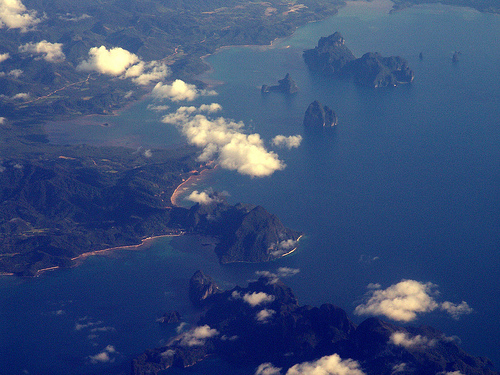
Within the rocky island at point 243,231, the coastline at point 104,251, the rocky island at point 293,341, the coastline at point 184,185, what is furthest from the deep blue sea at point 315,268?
the rocky island at point 293,341

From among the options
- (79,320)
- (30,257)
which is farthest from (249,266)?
(30,257)

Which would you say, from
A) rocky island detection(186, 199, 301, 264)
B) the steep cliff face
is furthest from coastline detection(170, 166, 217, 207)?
the steep cliff face

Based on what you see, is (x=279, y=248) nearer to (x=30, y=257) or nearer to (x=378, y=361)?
(x=378, y=361)

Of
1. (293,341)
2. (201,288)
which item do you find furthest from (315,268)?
(293,341)

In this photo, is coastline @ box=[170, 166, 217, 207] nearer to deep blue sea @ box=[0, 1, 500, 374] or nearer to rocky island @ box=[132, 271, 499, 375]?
deep blue sea @ box=[0, 1, 500, 374]

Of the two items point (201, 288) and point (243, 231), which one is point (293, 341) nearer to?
point (201, 288)

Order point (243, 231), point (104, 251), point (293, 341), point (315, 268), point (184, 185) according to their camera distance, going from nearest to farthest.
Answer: point (293, 341) → point (315, 268) → point (243, 231) → point (104, 251) → point (184, 185)

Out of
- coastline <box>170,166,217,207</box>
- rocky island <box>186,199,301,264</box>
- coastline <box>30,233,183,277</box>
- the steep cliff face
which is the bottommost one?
the steep cliff face

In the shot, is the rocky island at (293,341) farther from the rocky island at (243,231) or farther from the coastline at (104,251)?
the coastline at (104,251)

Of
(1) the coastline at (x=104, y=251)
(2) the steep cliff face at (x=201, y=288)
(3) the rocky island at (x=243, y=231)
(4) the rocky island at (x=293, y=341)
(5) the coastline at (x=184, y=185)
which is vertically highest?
(5) the coastline at (x=184, y=185)

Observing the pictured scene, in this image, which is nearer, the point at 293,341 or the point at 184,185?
the point at 293,341
